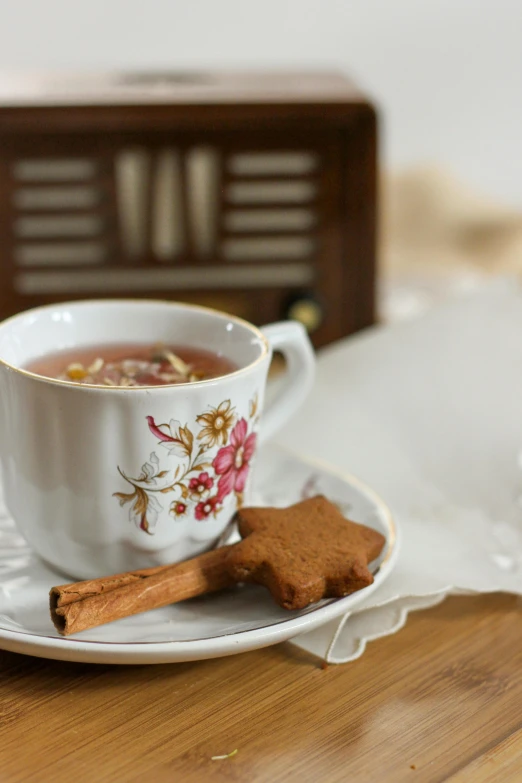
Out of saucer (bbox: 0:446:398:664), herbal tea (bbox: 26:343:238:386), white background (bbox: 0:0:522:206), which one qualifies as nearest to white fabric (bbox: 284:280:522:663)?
saucer (bbox: 0:446:398:664)

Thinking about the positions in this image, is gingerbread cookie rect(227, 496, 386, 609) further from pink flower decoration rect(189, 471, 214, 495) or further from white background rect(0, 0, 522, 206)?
white background rect(0, 0, 522, 206)

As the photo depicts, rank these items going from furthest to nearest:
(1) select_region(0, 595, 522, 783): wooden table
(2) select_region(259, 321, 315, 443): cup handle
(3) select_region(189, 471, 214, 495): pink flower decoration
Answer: (2) select_region(259, 321, 315, 443): cup handle → (3) select_region(189, 471, 214, 495): pink flower decoration → (1) select_region(0, 595, 522, 783): wooden table

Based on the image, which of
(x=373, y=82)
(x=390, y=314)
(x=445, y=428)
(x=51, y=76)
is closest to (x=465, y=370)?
(x=445, y=428)

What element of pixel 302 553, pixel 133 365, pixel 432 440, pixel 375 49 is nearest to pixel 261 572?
pixel 302 553

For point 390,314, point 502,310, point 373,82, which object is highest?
point 373,82

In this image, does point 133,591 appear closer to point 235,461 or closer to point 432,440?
point 235,461

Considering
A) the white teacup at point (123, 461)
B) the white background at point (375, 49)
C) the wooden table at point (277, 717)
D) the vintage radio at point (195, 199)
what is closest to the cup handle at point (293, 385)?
the white teacup at point (123, 461)

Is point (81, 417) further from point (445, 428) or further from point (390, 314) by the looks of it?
point (390, 314)
